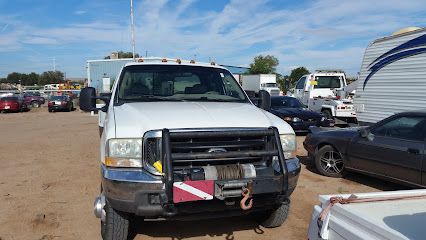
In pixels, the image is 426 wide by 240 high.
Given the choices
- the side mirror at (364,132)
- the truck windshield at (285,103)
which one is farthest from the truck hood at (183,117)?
the truck windshield at (285,103)

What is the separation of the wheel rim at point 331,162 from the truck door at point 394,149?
0.44m

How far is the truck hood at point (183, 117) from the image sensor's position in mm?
3963

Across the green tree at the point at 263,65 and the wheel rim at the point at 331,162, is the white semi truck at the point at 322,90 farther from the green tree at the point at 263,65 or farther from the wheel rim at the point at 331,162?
the green tree at the point at 263,65

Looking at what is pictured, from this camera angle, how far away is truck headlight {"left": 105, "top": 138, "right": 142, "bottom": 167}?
153 inches

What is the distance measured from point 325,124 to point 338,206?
12.9 meters

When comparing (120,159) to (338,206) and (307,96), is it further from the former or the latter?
(307,96)

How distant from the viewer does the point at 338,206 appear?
236cm

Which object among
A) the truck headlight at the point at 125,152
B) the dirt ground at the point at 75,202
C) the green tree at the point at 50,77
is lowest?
the dirt ground at the point at 75,202

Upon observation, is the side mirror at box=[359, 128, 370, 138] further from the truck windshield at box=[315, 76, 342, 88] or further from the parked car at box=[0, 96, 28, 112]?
the parked car at box=[0, 96, 28, 112]

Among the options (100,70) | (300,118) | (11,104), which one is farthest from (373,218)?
(100,70)

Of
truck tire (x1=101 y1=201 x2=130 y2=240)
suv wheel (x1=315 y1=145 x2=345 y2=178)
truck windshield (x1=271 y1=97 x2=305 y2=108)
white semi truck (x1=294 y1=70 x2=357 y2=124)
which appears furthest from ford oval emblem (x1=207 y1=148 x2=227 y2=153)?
white semi truck (x1=294 y1=70 x2=357 y2=124)

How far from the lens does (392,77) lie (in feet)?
35.1

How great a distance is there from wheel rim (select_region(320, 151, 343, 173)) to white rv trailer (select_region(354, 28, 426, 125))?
131 inches

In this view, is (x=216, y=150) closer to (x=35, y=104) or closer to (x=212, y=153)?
(x=212, y=153)
